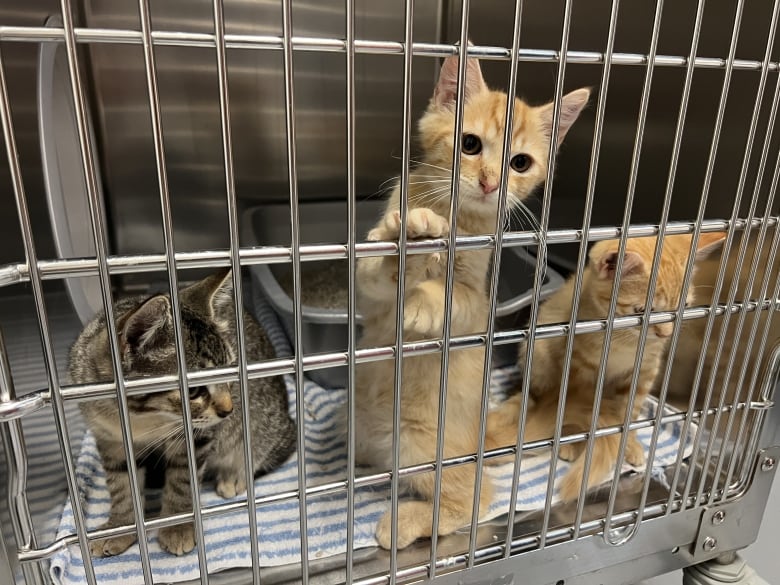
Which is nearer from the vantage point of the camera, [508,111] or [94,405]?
[508,111]

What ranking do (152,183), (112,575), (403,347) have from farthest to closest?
(152,183), (112,575), (403,347)

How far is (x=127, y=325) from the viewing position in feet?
1.83

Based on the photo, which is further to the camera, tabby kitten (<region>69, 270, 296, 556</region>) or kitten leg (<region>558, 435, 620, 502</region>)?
kitten leg (<region>558, 435, 620, 502</region>)

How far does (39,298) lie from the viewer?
0.37 m

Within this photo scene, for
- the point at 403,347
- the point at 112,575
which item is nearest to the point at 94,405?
the point at 112,575

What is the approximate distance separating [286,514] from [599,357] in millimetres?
500

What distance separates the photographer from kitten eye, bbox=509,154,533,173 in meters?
0.76

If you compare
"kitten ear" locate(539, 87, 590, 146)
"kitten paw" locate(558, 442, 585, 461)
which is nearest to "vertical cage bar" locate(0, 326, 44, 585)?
"kitten ear" locate(539, 87, 590, 146)

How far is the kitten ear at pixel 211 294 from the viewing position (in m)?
0.73

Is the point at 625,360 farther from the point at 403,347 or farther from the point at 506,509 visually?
the point at 403,347

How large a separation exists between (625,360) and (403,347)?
0.50m

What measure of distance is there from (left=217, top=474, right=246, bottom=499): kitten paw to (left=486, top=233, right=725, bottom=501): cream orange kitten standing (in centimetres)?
36

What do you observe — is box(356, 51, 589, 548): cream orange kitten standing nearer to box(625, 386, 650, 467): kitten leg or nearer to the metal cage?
the metal cage

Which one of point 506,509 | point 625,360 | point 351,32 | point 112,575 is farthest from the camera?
point 625,360
